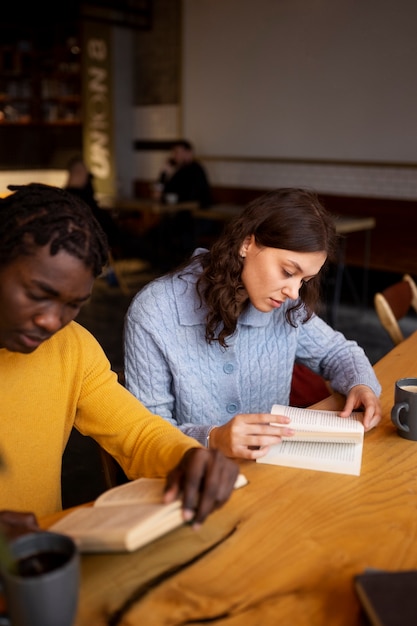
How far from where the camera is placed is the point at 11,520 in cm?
86

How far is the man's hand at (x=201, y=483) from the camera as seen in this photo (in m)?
0.86

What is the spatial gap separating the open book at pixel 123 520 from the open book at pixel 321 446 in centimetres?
27

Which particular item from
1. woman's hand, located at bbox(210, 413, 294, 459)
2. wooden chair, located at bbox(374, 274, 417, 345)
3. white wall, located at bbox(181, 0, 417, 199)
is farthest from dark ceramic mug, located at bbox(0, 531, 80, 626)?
white wall, located at bbox(181, 0, 417, 199)

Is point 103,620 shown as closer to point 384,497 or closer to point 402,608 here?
point 402,608

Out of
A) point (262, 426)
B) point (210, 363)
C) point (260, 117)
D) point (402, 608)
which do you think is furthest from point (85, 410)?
point (260, 117)

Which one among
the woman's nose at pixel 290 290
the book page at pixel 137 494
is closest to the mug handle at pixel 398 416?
the woman's nose at pixel 290 290

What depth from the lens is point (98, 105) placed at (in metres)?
8.48

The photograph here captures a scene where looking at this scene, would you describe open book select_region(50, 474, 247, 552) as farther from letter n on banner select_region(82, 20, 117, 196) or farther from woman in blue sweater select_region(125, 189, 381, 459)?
letter n on banner select_region(82, 20, 117, 196)

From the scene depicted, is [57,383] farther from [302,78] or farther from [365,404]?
[302,78]

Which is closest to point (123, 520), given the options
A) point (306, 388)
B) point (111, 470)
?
point (111, 470)

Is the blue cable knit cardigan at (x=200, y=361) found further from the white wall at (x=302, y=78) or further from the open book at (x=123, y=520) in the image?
the white wall at (x=302, y=78)

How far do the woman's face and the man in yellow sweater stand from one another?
→ 0.45 meters

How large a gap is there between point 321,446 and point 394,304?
134 cm

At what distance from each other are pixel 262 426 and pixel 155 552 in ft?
1.21
